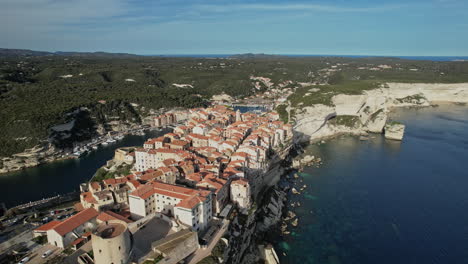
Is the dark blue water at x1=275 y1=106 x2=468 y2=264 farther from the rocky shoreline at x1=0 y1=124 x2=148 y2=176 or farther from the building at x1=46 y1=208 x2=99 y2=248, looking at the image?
the rocky shoreline at x1=0 y1=124 x2=148 y2=176

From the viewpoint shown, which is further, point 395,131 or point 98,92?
point 98,92

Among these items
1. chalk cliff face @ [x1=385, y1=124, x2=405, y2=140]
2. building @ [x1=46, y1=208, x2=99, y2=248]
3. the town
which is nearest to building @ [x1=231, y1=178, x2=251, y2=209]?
the town

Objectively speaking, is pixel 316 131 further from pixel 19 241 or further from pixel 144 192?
pixel 19 241

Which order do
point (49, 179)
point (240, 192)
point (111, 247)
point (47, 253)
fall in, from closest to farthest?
1. point (111, 247)
2. point (47, 253)
3. point (240, 192)
4. point (49, 179)

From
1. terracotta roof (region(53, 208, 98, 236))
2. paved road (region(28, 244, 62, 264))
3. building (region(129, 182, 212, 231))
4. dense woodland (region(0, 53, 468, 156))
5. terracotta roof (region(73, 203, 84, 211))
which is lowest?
terracotta roof (region(73, 203, 84, 211))

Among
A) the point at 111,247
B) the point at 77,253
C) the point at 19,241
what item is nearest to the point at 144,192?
the point at 77,253

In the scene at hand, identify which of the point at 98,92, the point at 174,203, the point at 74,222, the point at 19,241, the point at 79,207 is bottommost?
the point at 79,207
